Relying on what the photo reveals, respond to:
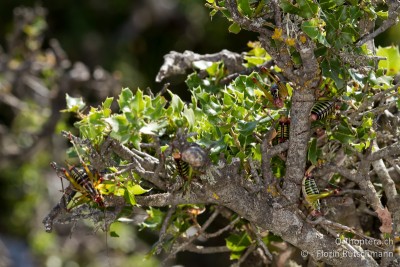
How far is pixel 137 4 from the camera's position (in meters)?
3.04

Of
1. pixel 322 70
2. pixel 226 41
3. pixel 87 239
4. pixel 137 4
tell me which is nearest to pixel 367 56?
pixel 322 70

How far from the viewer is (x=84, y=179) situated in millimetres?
788

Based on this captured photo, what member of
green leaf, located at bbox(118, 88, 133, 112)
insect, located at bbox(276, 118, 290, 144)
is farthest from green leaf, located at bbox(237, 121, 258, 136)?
green leaf, located at bbox(118, 88, 133, 112)

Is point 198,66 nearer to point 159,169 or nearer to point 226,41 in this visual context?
point 159,169

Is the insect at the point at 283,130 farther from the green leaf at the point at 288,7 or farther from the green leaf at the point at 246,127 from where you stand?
the green leaf at the point at 288,7

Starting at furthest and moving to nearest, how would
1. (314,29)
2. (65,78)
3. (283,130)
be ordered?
(65,78) < (283,130) < (314,29)

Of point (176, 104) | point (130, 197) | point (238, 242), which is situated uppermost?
point (176, 104)

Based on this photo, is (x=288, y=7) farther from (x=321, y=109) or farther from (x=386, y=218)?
(x=386, y=218)

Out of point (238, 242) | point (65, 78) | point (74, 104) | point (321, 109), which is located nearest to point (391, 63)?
point (321, 109)

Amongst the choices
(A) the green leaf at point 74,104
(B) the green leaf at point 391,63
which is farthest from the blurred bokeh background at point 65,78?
(B) the green leaf at point 391,63

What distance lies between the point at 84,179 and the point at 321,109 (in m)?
0.30

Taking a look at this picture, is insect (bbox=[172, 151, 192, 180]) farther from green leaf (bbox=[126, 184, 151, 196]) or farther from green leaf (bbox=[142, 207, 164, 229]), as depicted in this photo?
green leaf (bbox=[142, 207, 164, 229])

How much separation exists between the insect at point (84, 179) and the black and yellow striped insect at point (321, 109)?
10.6 inches

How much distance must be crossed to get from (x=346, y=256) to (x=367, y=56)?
258 millimetres
